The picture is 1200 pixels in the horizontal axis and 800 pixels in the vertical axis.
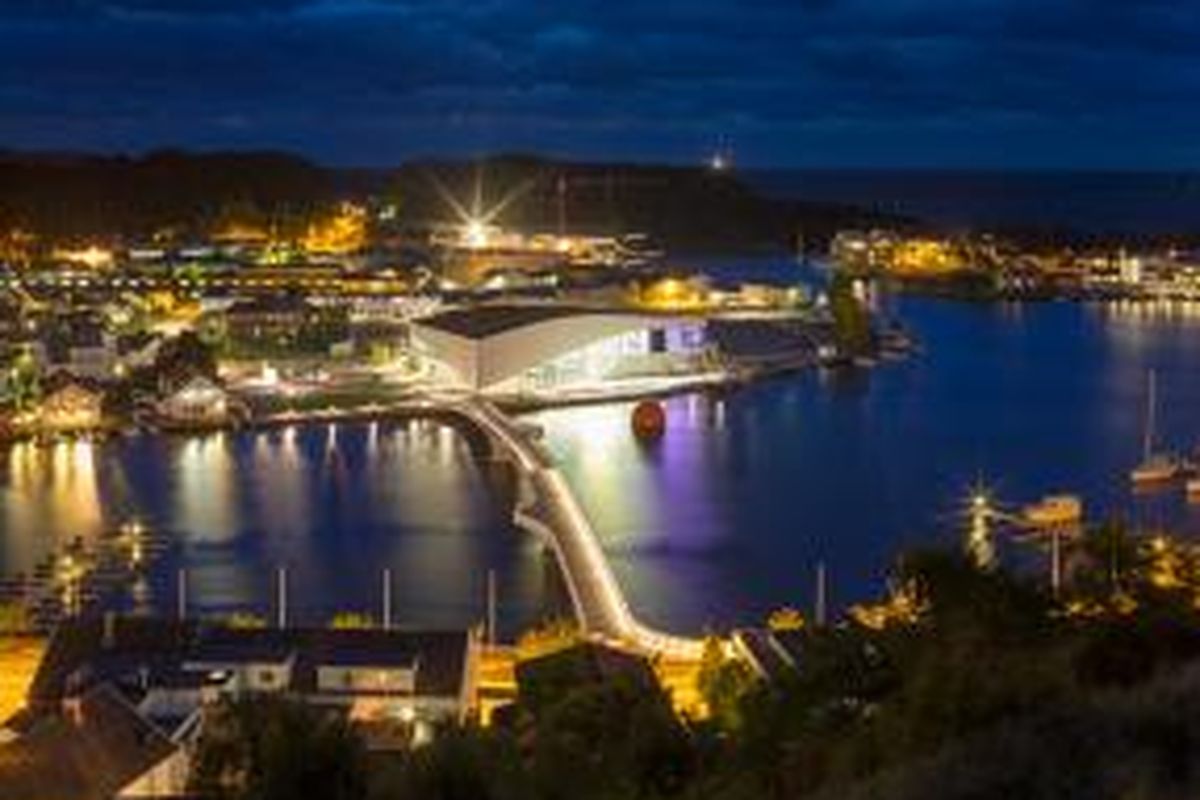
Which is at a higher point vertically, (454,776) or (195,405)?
(454,776)

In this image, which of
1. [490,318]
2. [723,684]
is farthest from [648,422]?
[723,684]

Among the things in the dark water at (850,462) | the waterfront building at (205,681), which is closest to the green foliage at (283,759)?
the waterfront building at (205,681)

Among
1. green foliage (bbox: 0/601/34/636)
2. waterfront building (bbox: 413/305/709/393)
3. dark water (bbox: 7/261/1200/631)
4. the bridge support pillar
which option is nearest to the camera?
green foliage (bbox: 0/601/34/636)

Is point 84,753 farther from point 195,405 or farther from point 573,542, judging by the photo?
point 195,405

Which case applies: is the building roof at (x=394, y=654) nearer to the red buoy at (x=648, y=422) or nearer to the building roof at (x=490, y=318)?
the red buoy at (x=648, y=422)

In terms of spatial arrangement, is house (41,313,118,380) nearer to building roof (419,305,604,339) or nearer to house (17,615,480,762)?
building roof (419,305,604,339)

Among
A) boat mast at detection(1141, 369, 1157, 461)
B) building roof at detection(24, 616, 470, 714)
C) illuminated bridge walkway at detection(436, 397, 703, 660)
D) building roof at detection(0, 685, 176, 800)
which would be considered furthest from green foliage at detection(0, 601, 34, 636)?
boat mast at detection(1141, 369, 1157, 461)

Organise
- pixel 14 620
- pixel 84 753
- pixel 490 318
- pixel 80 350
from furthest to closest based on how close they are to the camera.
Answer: pixel 490 318 < pixel 80 350 < pixel 14 620 < pixel 84 753
